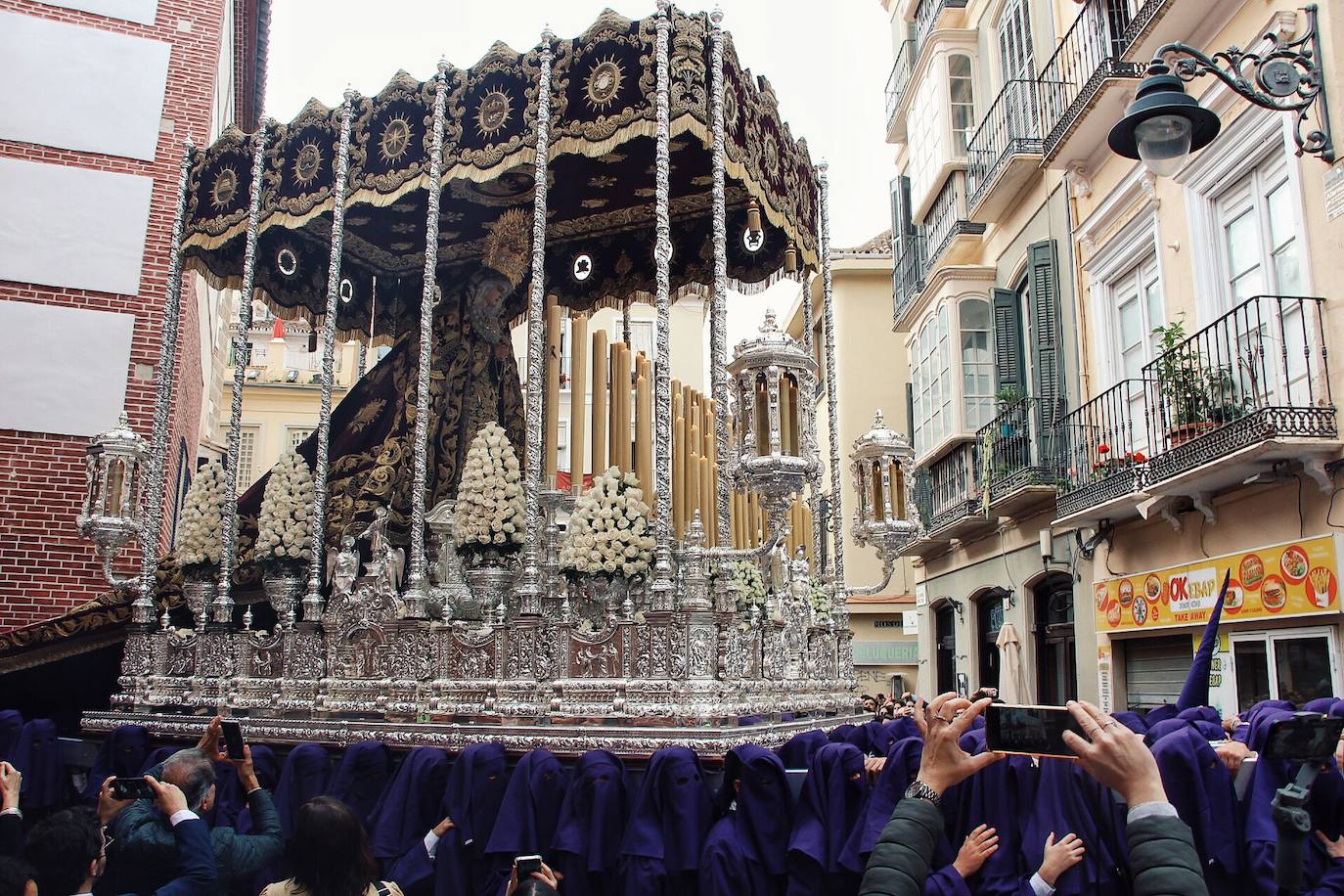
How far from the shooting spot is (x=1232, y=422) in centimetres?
892

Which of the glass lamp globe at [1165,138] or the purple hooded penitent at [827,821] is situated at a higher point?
the glass lamp globe at [1165,138]

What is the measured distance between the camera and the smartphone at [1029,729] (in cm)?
295

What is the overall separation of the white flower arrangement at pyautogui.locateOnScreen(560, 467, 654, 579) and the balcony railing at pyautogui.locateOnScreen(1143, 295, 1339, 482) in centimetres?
508

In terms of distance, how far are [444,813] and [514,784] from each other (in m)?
0.51

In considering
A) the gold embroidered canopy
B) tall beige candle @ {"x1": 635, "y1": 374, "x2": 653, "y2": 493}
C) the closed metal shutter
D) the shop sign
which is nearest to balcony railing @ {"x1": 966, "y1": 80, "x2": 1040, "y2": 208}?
the shop sign

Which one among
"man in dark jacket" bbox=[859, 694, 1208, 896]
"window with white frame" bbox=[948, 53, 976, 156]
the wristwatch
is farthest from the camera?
"window with white frame" bbox=[948, 53, 976, 156]

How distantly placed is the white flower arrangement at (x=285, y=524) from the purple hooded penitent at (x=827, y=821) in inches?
193

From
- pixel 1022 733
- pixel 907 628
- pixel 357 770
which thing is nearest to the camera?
pixel 1022 733

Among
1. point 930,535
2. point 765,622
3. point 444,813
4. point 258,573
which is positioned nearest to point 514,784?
point 444,813

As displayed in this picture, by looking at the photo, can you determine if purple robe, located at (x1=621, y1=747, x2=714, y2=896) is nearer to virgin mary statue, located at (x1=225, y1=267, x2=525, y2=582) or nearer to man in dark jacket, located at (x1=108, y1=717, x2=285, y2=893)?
man in dark jacket, located at (x1=108, y1=717, x2=285, y2=893)

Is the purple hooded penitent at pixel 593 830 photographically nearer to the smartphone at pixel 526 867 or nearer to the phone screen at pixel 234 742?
the smartphone at pixel 526 867

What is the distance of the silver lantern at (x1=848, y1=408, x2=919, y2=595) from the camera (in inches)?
340

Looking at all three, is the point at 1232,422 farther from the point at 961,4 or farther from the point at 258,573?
→ the point at 961,4

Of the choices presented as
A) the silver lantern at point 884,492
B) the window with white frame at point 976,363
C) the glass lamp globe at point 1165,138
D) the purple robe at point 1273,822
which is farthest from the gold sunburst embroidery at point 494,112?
the window with white frame at point 976,363
